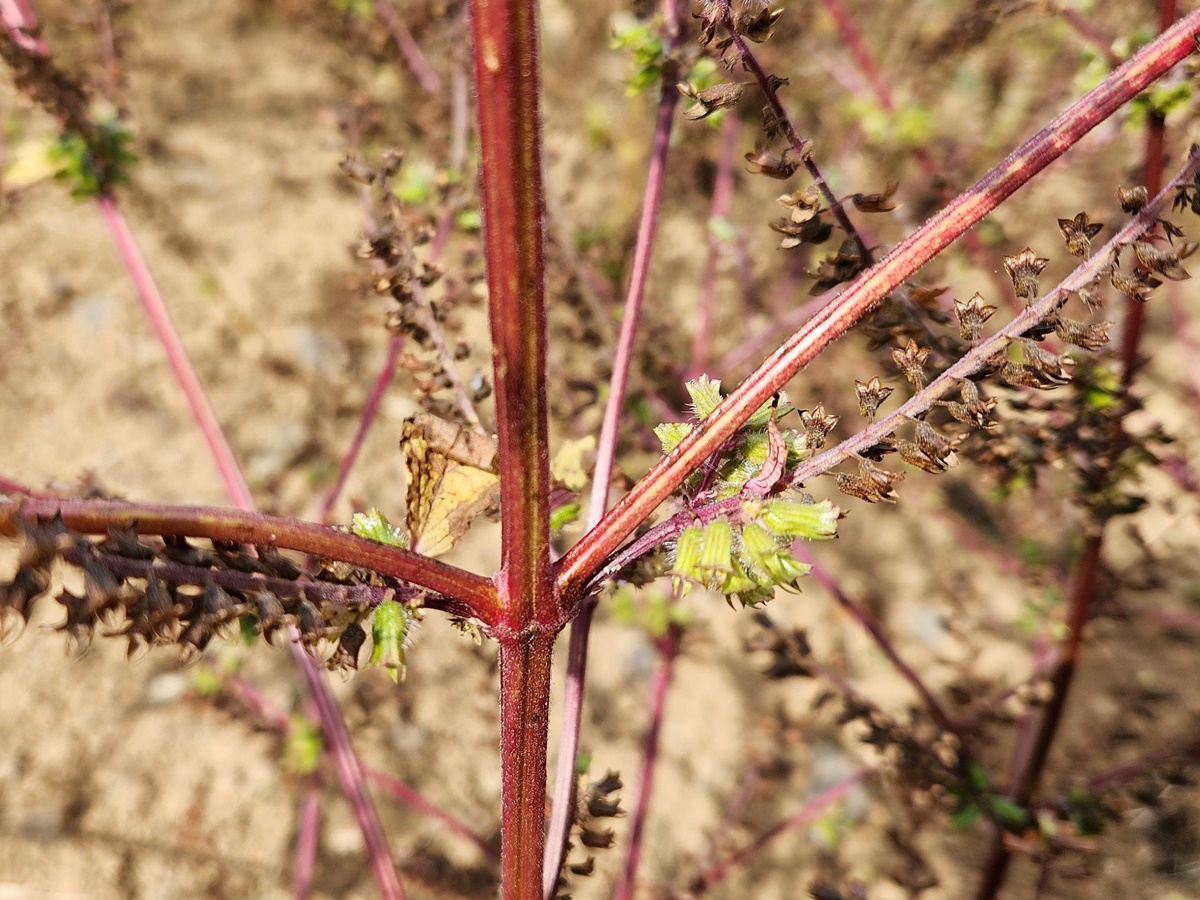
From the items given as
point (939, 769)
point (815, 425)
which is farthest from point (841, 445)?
point (939, 769)

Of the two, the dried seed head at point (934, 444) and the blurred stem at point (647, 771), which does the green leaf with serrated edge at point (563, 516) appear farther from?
the blurred stem at point (647, 771)

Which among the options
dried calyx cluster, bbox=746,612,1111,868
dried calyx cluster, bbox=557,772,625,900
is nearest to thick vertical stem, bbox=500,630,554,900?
dried calyx cluster, bbox=557,772,625,900

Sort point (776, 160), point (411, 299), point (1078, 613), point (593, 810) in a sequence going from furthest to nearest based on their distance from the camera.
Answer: point (1078, 613) < point (411, 299) < point (593, 810) < point (776, 160)

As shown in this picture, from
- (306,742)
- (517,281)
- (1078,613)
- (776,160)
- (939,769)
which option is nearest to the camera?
(517,281)

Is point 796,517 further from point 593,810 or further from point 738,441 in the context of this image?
point 593,810

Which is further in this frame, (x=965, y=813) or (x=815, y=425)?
(x=965, y=813)

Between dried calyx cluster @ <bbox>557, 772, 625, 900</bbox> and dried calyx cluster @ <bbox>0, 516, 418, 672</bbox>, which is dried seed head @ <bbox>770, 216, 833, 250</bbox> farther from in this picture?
dried calyx cluster @ <bbox>557, 772, 625, 900</bbox>

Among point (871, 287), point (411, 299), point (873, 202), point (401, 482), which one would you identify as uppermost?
point (401, 482)
